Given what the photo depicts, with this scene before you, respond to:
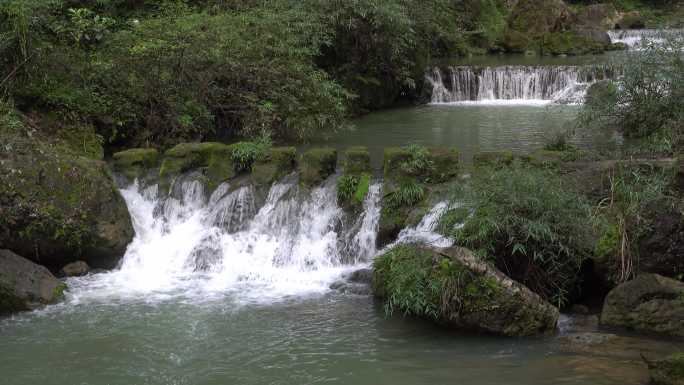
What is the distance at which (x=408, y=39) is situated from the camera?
18969 millimetres

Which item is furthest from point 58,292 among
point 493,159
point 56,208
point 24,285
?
point 493,159

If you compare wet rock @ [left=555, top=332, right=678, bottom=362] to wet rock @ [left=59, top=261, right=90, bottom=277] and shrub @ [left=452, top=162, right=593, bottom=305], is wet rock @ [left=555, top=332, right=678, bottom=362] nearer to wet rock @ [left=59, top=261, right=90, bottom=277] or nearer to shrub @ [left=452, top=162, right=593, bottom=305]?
shrub @ [left=452, top=162, right=593, bottom=305]

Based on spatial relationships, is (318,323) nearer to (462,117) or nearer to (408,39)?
(462,117)

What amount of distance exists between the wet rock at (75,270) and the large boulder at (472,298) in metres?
4.59

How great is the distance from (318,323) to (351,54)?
12212 millimetres

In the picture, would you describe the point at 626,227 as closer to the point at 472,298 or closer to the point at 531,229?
the point at 531,229

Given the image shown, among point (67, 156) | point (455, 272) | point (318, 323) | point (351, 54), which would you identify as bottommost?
point (318, 323)

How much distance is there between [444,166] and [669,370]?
15.8ft

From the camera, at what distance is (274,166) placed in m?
11.4

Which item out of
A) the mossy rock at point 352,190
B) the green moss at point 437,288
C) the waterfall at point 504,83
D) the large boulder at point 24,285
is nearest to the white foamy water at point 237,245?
the mossy rock at point 352,190

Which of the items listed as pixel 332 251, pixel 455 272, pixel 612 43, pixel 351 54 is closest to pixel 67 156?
pixel 332 251

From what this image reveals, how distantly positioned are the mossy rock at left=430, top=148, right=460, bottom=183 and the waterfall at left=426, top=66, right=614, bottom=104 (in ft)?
35.7

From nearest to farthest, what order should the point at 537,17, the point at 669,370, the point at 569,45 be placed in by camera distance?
the point at 669,370 < the point at 569,45 < the point at 537,17

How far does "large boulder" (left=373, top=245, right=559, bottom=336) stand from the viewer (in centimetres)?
739
